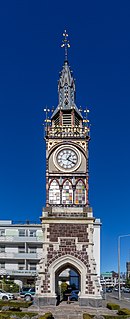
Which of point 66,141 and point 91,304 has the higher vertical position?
point 66,141

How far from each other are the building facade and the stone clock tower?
71.3 ft

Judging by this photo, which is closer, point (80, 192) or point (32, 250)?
point (80, 192)

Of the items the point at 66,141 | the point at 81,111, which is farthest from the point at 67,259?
the point at 81,111

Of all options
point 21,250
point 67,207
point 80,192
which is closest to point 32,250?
point 21,250

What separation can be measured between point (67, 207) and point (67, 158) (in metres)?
3.91

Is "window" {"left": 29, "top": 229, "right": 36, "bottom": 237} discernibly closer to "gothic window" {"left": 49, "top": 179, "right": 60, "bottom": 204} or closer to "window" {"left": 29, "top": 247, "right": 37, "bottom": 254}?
"window" {"left": 29, "top": 247, "right": 37, "bottom": 254}

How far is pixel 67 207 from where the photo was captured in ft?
107

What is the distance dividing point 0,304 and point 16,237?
28.1 meters

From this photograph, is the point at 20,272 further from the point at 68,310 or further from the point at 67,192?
the point at 68,310

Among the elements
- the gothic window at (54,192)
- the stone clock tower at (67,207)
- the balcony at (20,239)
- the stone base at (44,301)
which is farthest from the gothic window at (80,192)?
the balcony at (20,239)

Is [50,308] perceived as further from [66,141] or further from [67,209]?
[66,141]

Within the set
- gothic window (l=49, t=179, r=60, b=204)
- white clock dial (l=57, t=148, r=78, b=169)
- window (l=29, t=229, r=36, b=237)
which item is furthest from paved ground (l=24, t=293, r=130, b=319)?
window (l=29, t=229, r=36, b=237)

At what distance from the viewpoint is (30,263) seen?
2242 inches

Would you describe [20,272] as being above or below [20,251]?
below
